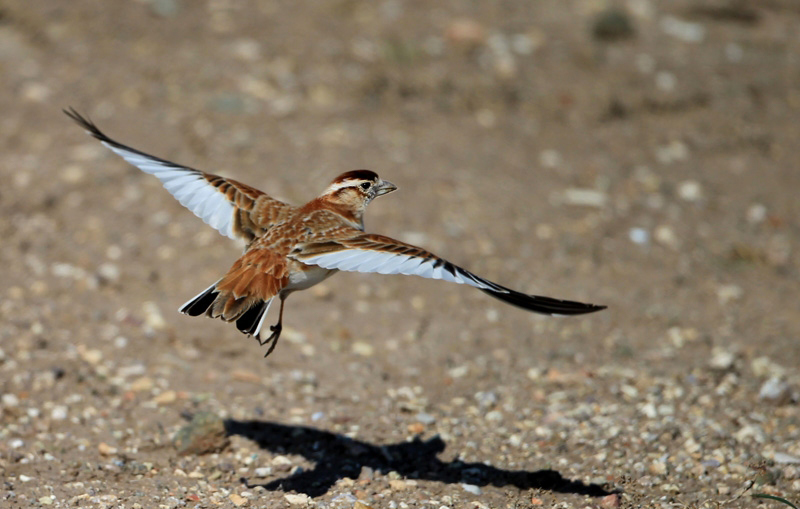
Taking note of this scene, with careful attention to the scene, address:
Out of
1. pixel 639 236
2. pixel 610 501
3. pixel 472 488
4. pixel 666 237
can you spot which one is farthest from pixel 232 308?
pixel 666 237

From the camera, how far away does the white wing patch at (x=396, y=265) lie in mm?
4496

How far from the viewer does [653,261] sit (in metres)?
8.37

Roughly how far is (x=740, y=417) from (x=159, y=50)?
23.6 feet

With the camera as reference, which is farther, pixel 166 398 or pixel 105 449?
pixel 166 398

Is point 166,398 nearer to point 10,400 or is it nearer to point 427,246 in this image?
point 10,400

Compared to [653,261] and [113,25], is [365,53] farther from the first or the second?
[653,261]

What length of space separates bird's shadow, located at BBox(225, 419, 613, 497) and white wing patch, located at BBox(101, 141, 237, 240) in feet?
4.12

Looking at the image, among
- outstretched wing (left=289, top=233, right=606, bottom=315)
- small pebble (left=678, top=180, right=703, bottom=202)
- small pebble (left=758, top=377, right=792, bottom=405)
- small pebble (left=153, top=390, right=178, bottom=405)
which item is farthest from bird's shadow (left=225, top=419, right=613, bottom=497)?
small pebble (left=678, top=180, right=703, bottom=202)

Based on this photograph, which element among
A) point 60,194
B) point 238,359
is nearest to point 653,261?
point 238,359

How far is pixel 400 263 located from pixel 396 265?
0.09 ft

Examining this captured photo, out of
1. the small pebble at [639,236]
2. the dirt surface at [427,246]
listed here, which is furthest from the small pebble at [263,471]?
the small pebble at [639,236]

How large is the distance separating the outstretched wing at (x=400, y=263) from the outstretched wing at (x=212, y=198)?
583 mm

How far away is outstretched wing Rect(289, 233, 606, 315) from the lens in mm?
4531

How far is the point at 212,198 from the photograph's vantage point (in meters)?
5.62
